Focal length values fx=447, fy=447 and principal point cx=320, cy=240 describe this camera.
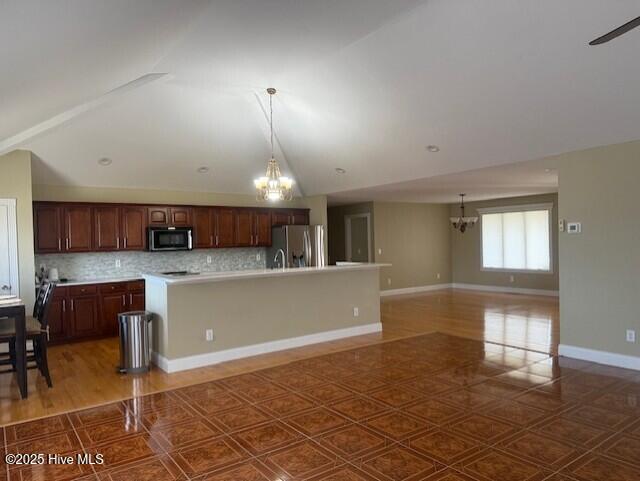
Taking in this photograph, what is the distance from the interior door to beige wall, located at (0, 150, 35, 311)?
5 cm

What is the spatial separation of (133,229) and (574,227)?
244 inches

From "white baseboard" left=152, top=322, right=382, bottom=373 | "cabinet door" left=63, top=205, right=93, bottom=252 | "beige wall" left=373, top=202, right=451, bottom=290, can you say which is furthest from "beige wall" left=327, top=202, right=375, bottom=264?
"cabinet door" left=63, top=205, right=93, bottom=252

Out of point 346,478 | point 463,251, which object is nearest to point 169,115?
point 346,478

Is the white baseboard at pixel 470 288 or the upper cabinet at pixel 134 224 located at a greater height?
the upper cabinet at pixel 134 224

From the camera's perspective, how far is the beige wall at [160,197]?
6.73m

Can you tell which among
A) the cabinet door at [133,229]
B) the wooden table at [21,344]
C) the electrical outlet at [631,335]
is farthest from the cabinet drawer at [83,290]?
the electrical outlet at [631,335]

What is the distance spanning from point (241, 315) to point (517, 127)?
12.5ft

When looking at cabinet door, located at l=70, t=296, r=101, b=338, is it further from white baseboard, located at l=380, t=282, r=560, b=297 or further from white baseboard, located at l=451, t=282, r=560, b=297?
white baseboard, located at l=451, t=282, r=560, b=297

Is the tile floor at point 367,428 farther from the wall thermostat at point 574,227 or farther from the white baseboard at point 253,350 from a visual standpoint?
the wall thermostat at point 574,227

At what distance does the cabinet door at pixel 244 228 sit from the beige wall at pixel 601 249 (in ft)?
16.9

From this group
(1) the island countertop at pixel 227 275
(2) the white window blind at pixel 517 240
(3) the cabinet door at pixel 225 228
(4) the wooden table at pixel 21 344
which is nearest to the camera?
(4) the wooden table at pixel 21 344

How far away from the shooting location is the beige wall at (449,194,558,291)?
9898 mm

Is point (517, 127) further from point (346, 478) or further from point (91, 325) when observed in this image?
point (91, 325)

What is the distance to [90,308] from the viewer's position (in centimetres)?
641
